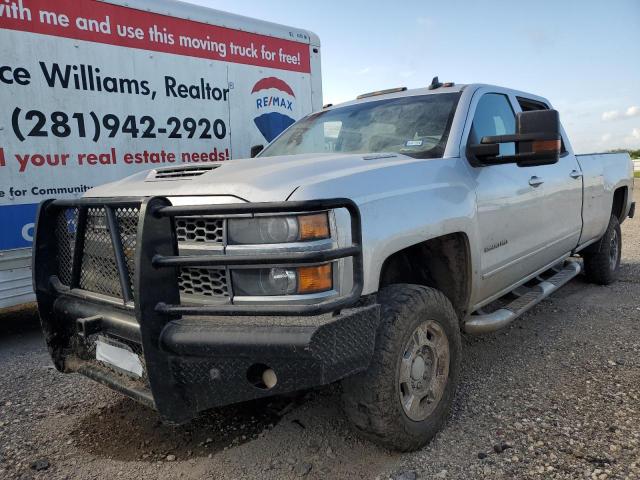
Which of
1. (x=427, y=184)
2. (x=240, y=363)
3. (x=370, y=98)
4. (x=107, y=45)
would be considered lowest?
(x=240, y=363)

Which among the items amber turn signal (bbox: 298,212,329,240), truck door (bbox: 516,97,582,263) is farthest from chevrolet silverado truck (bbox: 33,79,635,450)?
truck door (bbox: 516,97,582,263)

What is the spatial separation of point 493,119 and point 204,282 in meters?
2.55

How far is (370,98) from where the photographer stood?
13.1ft

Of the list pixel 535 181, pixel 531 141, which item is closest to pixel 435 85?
pixel 535 181

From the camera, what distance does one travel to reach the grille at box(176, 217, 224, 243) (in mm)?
2174

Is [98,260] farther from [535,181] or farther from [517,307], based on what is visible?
[535,181]

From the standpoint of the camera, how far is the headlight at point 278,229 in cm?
204

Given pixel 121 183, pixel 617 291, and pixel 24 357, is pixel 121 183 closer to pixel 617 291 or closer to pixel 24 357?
pixel 24 357

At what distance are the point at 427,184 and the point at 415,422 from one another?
3.93ft

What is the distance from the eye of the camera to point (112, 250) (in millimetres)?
2426

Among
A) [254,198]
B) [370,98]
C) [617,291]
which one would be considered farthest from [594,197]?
[254,198]

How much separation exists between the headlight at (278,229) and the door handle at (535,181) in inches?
89.0

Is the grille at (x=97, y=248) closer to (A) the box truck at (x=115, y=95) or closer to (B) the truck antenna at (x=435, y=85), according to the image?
(A) the box truck at (x=115, y=95)

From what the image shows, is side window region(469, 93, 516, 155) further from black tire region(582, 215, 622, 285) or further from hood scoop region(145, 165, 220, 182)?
black tire region(582, 215, 622, 285)
